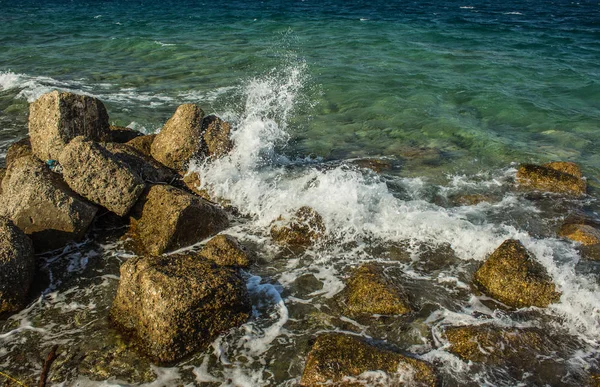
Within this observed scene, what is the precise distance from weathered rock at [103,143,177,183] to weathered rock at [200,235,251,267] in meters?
1.80

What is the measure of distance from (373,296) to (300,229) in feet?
5.46

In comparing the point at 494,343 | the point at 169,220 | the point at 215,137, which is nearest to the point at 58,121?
the point at 215,137

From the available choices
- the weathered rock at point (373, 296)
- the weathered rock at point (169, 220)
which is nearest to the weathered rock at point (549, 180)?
the weathered rock at point (373, 296)

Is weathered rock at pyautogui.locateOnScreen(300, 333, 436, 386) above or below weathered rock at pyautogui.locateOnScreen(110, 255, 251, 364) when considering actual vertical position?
below

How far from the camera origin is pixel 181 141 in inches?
301

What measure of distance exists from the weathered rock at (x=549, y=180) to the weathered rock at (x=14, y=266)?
280 inches

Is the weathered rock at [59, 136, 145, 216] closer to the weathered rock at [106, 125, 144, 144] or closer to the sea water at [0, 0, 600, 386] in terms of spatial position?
the sea water at [0, 0, 600, 386]

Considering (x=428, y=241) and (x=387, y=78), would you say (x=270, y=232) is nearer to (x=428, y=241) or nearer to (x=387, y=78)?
(x=428, y=241)

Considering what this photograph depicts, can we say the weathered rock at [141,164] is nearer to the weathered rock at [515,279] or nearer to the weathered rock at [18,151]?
the weathered rock at [18,151]

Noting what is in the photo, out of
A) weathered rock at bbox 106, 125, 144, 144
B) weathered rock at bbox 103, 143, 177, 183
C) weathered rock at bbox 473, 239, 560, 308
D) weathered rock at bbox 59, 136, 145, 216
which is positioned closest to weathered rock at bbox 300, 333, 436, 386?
weathered rock at bbox 473, 239, 560, 308

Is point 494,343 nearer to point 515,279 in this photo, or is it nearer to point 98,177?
point 515,279

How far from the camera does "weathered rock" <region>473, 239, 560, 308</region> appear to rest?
5.30 meters

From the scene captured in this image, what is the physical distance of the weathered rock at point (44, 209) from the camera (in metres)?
5.94

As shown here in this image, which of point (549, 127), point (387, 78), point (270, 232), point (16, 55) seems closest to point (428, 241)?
point (270, 232)
